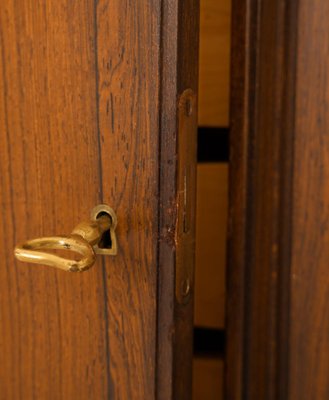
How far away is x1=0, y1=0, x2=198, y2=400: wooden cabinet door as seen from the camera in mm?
429

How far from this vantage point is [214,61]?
67cm

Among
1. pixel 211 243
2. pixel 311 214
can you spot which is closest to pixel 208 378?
pixel 211 243

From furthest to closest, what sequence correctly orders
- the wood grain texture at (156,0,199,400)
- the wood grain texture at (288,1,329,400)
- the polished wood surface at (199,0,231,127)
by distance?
the polished wood surface at (199,0,231,127), the wood grain texture at (288,1,329,400), the wood grain texture at (156,0,199,400)

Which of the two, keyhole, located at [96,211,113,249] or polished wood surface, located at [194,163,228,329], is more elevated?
keyhole, located at [96,211,113,249]

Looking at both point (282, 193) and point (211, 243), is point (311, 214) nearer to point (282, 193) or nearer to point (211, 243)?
Answer: point (282, 193)

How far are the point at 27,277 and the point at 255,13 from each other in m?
0.35

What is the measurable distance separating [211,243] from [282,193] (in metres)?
0.15

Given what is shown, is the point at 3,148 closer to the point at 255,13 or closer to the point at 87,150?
the point at 87,150

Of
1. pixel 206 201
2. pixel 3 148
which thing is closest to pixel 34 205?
pixel 3 148

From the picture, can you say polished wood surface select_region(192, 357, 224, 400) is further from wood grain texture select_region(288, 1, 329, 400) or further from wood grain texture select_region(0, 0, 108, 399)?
wood grain texture select_region(0, 0, 108, 399)

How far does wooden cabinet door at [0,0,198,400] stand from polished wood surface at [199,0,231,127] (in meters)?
0.23

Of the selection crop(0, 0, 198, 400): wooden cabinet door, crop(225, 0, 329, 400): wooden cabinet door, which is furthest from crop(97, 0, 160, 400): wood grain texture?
crop(225, 0, 329, 400): wooden cabinet door

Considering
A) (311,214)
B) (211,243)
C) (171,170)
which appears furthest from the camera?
(211,243)

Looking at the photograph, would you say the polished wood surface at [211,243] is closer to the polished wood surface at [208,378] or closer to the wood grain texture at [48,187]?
the polished wood surface at [208,378]
